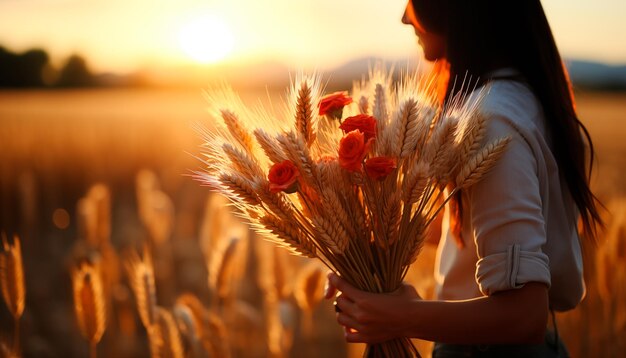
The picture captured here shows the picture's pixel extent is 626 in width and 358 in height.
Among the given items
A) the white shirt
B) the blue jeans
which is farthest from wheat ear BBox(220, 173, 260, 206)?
the blue jeans

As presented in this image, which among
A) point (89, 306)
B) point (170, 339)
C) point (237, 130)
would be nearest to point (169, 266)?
point (89, 306)

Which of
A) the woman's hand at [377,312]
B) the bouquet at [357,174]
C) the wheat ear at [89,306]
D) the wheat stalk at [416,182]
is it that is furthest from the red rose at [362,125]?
the wheat ear at [89,306]

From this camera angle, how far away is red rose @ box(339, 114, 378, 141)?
116cm

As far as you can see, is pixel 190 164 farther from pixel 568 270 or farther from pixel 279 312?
pixel 568 270

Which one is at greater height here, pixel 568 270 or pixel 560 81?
pixel 560 81

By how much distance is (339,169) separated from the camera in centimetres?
116

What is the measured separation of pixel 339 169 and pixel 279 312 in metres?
1.15

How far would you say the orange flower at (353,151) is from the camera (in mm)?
1085

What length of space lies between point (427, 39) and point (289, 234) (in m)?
0.61

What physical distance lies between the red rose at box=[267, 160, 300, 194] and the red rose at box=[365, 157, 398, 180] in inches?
5.3

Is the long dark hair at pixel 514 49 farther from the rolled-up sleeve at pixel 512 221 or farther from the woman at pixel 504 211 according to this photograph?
the rolled-up sleeve at pixel 512 221

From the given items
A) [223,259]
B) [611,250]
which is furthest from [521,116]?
[611,250]

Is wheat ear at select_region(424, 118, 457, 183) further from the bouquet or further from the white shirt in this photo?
the white shirt

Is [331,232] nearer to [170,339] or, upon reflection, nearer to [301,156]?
[301,156]
